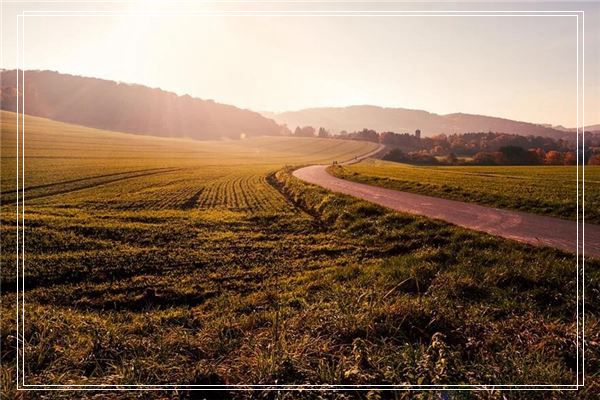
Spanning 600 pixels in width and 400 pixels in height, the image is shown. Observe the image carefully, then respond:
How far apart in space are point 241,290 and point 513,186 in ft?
30.3

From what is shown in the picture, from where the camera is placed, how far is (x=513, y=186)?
10320 millimetres

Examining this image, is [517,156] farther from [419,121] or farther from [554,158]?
[419,121]

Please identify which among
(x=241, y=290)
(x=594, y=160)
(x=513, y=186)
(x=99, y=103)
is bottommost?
(x=241, y=290)

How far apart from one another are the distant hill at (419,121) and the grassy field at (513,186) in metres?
1.04

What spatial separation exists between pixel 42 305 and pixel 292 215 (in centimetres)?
536

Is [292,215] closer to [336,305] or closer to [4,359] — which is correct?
[336,305]

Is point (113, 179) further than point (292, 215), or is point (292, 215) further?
point (292, 215)

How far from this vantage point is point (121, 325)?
451cm

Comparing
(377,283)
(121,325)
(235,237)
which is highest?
(235,237)

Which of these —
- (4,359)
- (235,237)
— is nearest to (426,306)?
(235,237)

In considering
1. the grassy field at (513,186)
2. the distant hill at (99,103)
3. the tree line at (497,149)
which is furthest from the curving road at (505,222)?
the distant hill at (99,103)

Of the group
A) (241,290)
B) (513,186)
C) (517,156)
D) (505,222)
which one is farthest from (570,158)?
(241,290)

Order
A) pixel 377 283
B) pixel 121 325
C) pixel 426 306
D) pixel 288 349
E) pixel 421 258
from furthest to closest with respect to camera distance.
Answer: pixel 421 258 → pixel 377 283 → pixel 121 325 → pixel 426 306 → pixel 288 349

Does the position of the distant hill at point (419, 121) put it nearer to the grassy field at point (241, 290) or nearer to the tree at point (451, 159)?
the tree at point (451, 159)
